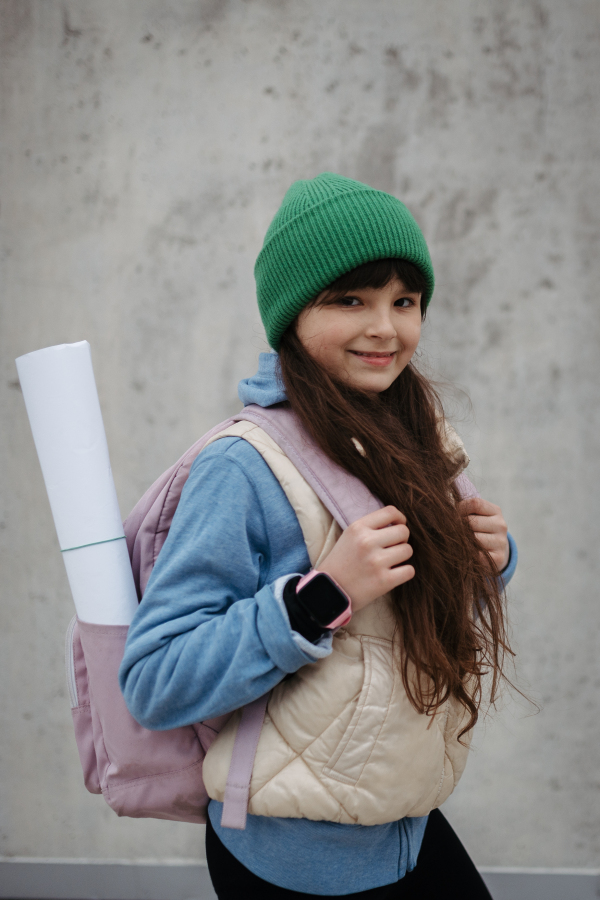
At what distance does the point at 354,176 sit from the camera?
1768 millimetres

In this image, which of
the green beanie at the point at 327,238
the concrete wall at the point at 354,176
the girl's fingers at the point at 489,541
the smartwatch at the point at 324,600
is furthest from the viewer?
the concrete wall at the point at 354,176

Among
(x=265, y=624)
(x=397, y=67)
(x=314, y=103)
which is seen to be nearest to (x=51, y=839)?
(x=265, y=624)

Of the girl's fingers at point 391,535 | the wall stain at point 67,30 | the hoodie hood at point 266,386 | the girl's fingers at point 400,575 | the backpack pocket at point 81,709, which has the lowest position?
the backpack pocket at point 81,709

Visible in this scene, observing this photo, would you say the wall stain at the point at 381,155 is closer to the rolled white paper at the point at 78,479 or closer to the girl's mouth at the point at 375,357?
the girl's mouth at the point at 375,357

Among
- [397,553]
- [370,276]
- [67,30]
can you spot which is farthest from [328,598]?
[67,30]

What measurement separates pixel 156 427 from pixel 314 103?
1.06 m

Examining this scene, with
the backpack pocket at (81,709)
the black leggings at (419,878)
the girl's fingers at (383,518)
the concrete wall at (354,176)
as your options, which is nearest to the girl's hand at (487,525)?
the girl's fingers at (383,518)

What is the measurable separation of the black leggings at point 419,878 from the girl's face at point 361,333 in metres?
0.70

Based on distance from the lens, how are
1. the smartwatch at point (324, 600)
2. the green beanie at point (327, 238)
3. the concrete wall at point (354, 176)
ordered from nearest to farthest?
the smartwatch at point (324, 600)
the green beanie at point (327, 238)
the concrete wall at point (354, 176)

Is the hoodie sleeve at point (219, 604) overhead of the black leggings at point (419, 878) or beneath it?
overhead

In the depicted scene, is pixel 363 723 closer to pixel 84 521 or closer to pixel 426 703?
pixel 426 703

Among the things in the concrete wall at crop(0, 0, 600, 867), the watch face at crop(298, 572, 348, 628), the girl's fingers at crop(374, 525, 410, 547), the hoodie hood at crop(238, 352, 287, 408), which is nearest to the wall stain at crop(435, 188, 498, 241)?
the concrete wall at crop(0, 0, 600, 867)

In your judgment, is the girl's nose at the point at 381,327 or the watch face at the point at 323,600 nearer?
the watch face at the point at 323,600

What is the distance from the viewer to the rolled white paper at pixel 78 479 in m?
0.84
